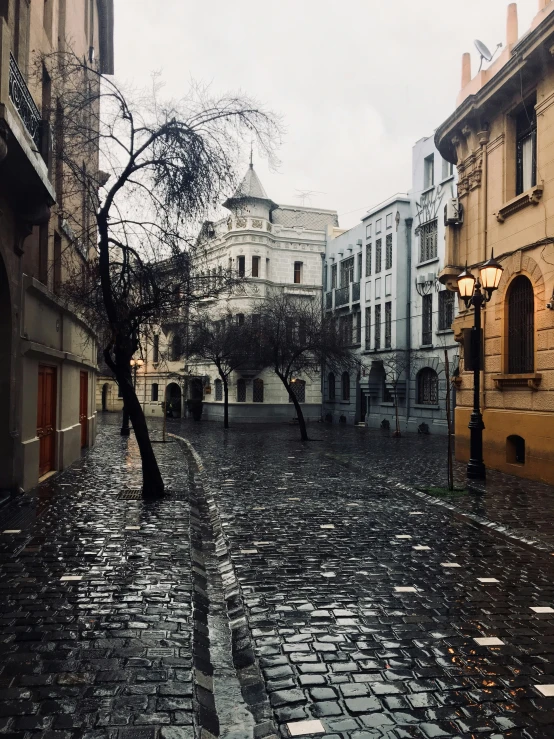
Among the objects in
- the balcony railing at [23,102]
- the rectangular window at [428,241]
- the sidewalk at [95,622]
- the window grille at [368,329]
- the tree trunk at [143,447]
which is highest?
the rectangular window at [428,241]

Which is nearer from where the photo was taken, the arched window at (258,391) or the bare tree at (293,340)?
the bare tree at (293,340)

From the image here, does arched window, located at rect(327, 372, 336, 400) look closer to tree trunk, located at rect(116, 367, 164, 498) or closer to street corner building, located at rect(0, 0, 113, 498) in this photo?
street corner building, located at rect(0, 0, 113, 498)

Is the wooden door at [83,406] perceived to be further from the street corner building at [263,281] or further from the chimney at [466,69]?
the street corner building at [263,281]

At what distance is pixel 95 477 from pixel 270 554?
23.9ft

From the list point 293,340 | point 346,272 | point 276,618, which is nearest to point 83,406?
point 293,340

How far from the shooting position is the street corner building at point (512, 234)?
12953 mm

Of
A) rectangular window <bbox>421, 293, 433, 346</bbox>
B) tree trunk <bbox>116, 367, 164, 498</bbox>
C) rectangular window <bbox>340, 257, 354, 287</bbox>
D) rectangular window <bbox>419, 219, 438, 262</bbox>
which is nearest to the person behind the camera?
tree trunk <bbox>116, 367, 164, 498</bbox>

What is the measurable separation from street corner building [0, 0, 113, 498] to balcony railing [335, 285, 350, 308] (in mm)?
26275

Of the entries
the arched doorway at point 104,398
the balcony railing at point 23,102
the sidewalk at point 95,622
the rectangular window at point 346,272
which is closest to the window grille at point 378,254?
the rectangular window at point 346,272

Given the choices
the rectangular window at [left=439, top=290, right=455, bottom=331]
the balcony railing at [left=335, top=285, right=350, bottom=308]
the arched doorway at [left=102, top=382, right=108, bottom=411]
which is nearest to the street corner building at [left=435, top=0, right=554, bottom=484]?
the rectangular window at [left=439, top=290, right=455, bottom=331]

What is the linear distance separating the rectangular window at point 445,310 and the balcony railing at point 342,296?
10.9 m

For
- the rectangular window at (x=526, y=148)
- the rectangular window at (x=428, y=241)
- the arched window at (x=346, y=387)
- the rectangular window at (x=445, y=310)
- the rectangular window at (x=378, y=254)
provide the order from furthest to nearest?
1. the arched window at (x=346, y=387)
2. the rectangular window at (x=378, y=254)
3. the rectangular window at (x=428, y=241)
4. the rectangular window at (x=445, y=310)
5. the rectangular window at (x=526, y=148)

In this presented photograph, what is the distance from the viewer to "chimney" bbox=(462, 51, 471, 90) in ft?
57.2

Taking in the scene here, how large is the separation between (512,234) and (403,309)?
18448 millimetres
